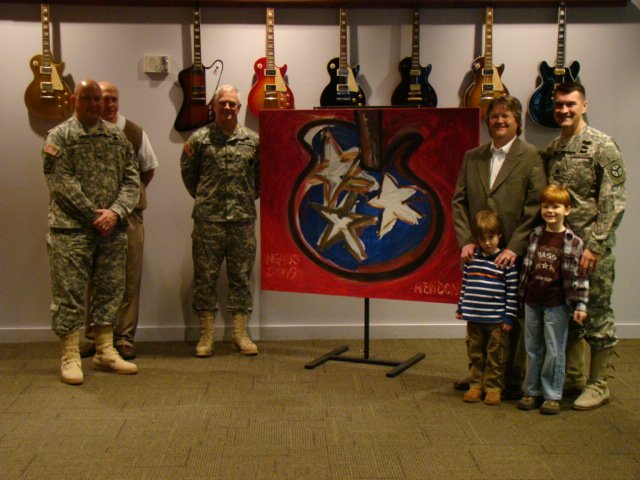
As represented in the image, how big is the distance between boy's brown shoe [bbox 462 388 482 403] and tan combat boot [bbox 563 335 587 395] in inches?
16.5

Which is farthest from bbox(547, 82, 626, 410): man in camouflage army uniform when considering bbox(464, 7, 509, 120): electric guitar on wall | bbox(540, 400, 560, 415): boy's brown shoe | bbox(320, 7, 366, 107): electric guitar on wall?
bbox(320, 7, 366, 107): electric guitar on wall

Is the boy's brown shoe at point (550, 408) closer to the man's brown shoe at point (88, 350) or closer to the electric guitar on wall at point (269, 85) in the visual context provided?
the electric guitar on wall at point (269, 85)

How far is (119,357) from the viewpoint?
422cm

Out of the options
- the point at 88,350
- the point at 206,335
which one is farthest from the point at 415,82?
the point at 88,350

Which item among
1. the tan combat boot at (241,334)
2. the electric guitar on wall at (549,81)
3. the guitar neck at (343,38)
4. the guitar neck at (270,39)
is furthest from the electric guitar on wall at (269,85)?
the electric guitar on wall at (549,81)

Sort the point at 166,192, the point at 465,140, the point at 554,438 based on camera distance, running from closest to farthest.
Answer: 1. the point at 554,438
2. the point at 465,140
3. the point at 166,192

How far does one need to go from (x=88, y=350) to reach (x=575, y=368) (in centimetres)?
263

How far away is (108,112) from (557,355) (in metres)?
2.62

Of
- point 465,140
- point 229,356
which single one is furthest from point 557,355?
point 229,356

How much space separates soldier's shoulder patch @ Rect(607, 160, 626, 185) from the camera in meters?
3.43

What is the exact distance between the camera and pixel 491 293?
3551 mm

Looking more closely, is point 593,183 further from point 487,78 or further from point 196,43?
point 196,43

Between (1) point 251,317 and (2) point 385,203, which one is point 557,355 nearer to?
(2) point 385,203

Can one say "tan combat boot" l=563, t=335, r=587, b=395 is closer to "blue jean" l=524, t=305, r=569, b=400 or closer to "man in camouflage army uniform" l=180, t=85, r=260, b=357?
"blue jean" l=524, t=305, r=569, b=400
